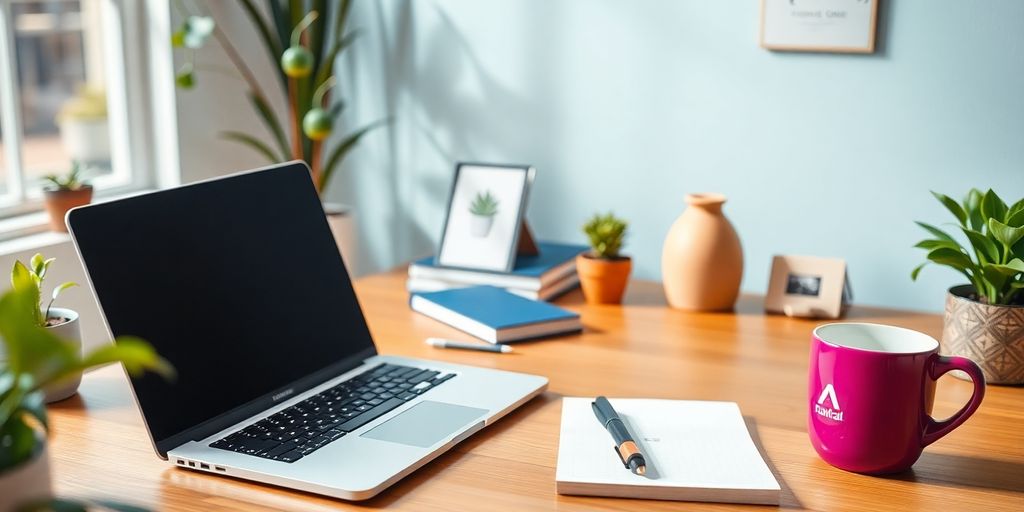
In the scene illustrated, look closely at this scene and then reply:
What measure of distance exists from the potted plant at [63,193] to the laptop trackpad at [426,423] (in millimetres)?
1151

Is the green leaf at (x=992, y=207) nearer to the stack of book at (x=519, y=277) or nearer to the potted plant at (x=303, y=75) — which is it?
the stack of book at (x=519, y=277)

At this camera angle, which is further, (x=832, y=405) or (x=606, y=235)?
(x=606, y=235)

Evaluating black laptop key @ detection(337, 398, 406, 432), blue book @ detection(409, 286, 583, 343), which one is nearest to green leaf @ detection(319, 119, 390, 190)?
blue book @ detection(409, 286, 583, 343)

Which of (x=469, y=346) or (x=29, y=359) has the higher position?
(x=29, y=359)

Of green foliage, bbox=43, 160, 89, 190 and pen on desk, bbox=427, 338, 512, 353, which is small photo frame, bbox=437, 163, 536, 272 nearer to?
pen on desk, bbox=427, 338, 512, 353

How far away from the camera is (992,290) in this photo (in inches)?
47.3

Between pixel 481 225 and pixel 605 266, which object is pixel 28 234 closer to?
pixel 481 225

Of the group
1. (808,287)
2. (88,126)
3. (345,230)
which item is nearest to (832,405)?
(808,287)

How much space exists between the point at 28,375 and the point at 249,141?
1.69 meters

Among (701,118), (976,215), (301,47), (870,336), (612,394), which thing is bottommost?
(612,394)

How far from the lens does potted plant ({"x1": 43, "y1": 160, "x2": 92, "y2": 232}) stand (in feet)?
6.22

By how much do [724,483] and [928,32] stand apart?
1190mm

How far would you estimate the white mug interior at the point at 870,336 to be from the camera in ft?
3.27

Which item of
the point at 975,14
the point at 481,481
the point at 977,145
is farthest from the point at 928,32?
the point at 481,481
